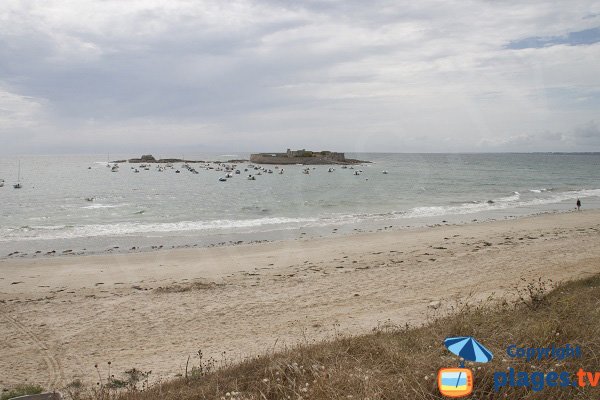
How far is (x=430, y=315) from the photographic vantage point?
932 centimetres

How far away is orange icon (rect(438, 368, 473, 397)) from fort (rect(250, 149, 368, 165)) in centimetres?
12420

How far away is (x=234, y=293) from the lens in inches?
491

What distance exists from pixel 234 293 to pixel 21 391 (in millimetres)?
6478

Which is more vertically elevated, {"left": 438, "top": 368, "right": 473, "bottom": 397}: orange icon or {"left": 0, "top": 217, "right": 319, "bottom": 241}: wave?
{"left": 438, "top": 368, "right": 473, "bottom": 397}: orange icon

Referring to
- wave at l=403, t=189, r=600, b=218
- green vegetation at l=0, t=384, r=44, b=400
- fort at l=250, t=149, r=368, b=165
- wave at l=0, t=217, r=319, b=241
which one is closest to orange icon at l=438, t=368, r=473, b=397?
green vegetation at l=0, t=384, r=44, b=400

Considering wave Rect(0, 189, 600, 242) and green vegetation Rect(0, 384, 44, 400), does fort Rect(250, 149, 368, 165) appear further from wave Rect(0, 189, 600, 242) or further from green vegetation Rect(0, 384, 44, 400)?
green vegetation Rect(0, 384, 44, 400)

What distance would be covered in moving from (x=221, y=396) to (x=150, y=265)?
13.0 meters

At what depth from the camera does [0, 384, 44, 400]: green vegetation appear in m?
6.17

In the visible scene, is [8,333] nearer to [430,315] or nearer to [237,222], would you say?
[430,315]

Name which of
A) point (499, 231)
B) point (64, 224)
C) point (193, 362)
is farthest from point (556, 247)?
point (64, 224)

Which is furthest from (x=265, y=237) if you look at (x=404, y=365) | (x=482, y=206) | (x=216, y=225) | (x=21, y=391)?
(x=482, y=206)

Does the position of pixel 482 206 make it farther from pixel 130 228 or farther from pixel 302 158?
pixel 302 158

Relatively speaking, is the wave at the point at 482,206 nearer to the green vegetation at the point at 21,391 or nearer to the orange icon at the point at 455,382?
the green vegetation at the point at 21,391

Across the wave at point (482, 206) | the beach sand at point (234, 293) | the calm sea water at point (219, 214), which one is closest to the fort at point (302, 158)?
the calm sea water at point (219, 214)
